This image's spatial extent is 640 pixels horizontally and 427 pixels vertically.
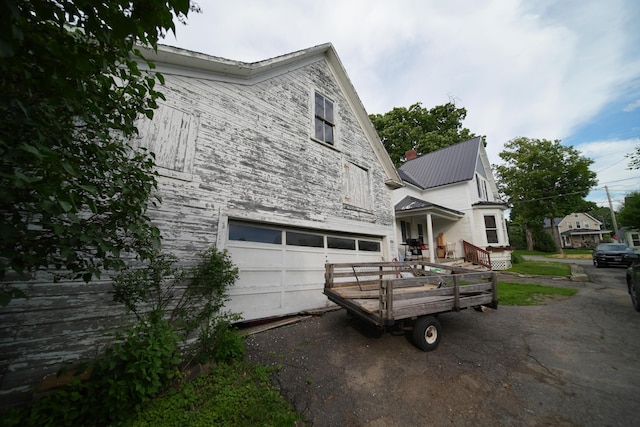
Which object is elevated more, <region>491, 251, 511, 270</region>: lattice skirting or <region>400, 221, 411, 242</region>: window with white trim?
<region>400, 221, 411, 242</region>: window with white trim

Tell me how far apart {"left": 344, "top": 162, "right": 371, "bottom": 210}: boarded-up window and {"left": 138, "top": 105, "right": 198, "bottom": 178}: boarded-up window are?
185 inches

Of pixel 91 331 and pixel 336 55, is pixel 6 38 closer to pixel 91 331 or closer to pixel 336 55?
pixel 91 331

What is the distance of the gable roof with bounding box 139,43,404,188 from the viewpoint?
502 centimetres

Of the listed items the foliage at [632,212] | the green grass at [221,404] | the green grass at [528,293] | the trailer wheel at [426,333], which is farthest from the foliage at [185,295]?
the foliage at [632,212]

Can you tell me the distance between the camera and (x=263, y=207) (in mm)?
5641

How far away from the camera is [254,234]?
5605 millimetres

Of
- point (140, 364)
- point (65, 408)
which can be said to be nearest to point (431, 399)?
point (140, 364)

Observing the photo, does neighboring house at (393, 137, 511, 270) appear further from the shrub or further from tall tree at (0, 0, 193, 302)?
the shrub

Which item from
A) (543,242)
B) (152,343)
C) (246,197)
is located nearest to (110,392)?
(152,343)

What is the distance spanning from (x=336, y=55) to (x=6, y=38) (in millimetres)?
9211

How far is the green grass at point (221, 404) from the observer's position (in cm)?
270

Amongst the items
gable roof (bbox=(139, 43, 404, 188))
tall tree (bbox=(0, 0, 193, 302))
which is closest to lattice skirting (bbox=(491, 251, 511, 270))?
gable roof (bbox=(139, 43, 404, 188))

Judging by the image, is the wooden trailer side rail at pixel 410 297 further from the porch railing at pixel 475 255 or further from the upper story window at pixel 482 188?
the upper story window at pixel 482 188

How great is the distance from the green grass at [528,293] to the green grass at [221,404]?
7588 millimetres
